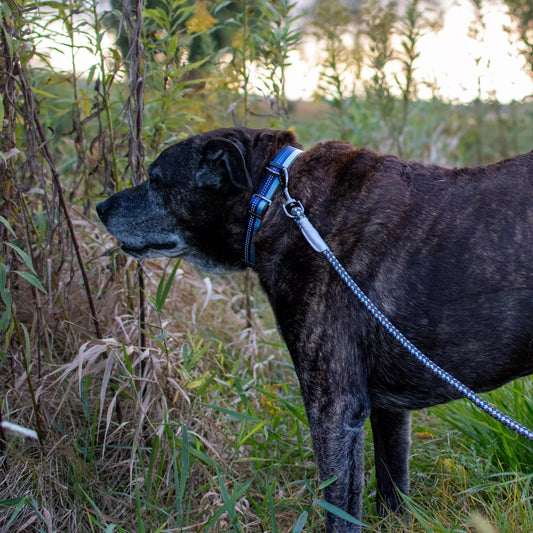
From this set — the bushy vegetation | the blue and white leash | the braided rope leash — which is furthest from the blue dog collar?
the bushy vegetation

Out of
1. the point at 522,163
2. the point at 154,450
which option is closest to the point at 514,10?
the point at 522,163

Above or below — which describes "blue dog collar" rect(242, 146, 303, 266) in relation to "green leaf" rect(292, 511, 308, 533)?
above

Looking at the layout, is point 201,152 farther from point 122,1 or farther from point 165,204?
point 122,1

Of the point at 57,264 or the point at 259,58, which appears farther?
the point at 259,58

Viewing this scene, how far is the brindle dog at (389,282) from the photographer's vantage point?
2.05 m

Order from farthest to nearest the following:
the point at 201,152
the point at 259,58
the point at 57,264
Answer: the point at 259,58, the point at 57,264, the point at 201,152

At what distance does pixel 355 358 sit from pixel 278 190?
785 mm

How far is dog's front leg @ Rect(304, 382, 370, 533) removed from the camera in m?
2.17

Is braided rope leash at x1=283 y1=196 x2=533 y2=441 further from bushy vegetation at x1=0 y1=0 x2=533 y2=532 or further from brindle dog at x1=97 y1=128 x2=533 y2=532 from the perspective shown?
bushy vegetation at x1=0 y1=0 x2=533 y2=532

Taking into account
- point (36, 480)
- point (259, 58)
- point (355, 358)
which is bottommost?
point (36, 480)

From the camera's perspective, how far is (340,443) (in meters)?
2.19

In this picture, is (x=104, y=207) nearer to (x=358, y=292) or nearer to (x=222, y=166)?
(x=222, y=166)

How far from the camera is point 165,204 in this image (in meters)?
2.72

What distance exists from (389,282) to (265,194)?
66cm
